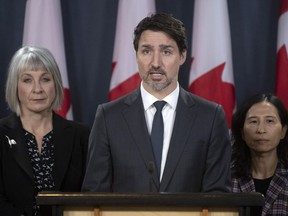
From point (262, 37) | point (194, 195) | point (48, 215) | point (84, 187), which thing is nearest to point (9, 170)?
point (84, 187)

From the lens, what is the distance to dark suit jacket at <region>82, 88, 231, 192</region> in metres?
1.61

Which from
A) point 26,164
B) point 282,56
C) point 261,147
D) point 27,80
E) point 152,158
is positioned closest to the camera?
point 152,158

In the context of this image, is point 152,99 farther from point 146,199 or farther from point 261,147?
point 261,147

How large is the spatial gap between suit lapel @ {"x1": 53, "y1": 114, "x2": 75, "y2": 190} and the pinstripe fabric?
0.69 meters

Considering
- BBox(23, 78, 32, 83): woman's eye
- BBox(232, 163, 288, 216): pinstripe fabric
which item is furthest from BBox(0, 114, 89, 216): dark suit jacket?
BBox(232, 163, 288, 216): pinstripe fabric

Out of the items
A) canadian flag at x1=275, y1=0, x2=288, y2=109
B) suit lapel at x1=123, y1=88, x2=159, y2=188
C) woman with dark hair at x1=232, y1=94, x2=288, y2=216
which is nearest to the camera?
suit lapel at x1=123, y1=88, x2=159, y2=188

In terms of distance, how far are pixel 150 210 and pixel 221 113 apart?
561 mm

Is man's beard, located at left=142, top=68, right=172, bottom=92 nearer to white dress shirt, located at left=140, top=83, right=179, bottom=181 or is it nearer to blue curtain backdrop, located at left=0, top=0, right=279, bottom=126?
white dress shirt, located at left=140, top=83, right=179, bottom=181

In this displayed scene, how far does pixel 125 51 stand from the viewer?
272 cm

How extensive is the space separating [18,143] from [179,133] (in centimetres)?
76

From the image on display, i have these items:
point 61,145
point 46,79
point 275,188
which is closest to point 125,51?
point 46,79

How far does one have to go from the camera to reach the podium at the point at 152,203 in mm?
1193

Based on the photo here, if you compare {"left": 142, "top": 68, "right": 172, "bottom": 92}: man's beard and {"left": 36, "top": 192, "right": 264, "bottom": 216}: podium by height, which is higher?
{"left": 142, "top": 68, "right": 172, "bottom": 92}: man's beard

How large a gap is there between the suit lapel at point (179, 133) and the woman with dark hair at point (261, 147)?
2.56 feet
